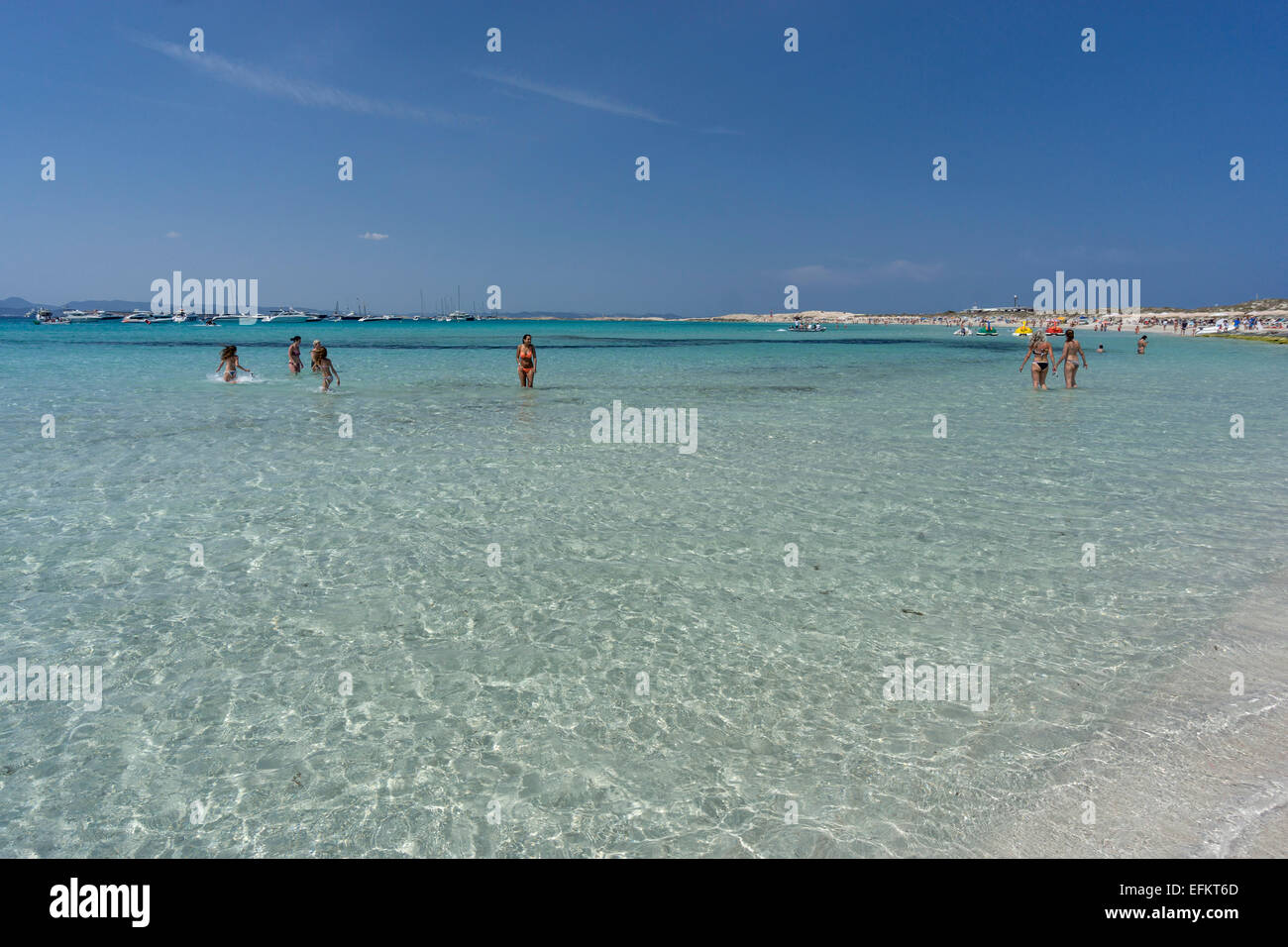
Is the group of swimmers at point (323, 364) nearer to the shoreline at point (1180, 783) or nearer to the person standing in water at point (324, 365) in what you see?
the person standing in water at point (324, 365)

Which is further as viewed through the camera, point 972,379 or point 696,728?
point 972,379

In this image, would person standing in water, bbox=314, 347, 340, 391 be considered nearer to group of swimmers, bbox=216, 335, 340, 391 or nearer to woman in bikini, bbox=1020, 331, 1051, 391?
group of swimmers, bbox=216, 335, 340, 391

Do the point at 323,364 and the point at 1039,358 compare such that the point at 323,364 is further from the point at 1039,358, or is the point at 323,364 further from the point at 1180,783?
the point at 1180,783

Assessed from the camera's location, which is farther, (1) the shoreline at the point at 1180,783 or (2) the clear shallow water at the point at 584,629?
(2) the clear shallow water at the point at 584,629

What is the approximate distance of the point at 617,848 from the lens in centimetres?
380

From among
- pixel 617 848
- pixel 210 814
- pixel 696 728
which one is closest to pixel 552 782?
pixel 617 848

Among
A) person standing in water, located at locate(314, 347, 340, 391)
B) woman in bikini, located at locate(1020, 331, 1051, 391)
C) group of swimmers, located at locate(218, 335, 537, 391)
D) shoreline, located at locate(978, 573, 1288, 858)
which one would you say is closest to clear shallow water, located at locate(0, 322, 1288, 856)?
shoreline, located at locate(978, 573, 1288, 858)

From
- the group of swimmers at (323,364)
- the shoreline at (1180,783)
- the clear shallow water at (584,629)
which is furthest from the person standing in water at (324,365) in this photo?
the shoreline at (1180,783)

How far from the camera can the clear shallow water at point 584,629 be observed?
13.5 ft

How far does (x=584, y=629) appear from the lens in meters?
6.51

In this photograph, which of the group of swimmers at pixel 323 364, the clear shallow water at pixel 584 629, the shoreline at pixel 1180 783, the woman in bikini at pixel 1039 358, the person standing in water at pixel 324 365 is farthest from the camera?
the woman in bikini at pixel 1039 358

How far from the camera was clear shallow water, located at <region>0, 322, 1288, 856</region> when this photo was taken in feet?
13.5

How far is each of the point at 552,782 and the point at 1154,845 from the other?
3.23 meters
